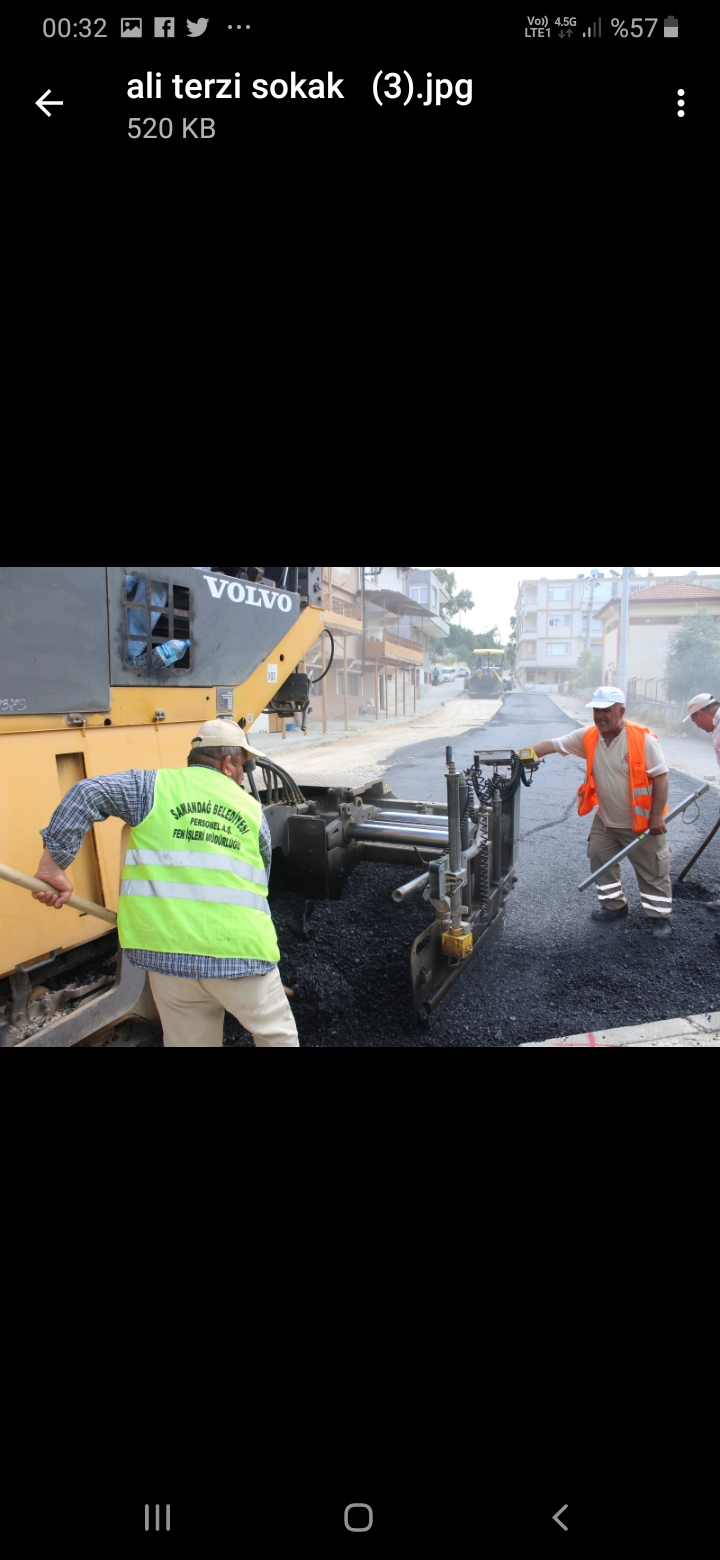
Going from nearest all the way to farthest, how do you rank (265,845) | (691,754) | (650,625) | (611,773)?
(265,845)
(611,773)
(691,754)
(650,625)

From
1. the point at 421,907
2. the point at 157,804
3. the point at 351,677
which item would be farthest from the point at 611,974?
the point at 351,677

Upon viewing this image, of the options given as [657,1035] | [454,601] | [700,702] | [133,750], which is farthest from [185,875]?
[454,601]

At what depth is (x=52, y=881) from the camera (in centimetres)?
229

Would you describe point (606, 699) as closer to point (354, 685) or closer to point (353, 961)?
point (353, 961)

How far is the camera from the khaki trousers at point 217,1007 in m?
2.51

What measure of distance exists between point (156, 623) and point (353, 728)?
13.5m

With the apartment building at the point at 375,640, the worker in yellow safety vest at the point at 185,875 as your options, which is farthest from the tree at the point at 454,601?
the worker in yellow safety vest at the point at 185,875

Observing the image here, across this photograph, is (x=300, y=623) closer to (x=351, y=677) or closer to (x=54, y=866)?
(x=54, y=866)

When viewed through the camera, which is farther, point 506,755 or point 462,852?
point 506,755

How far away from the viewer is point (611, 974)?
4250 mm

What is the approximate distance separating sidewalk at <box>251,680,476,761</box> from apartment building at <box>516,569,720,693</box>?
178cm

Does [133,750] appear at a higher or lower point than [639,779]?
higher

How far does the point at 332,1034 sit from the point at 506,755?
6.24 feet

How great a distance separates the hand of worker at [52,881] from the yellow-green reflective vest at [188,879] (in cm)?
18
